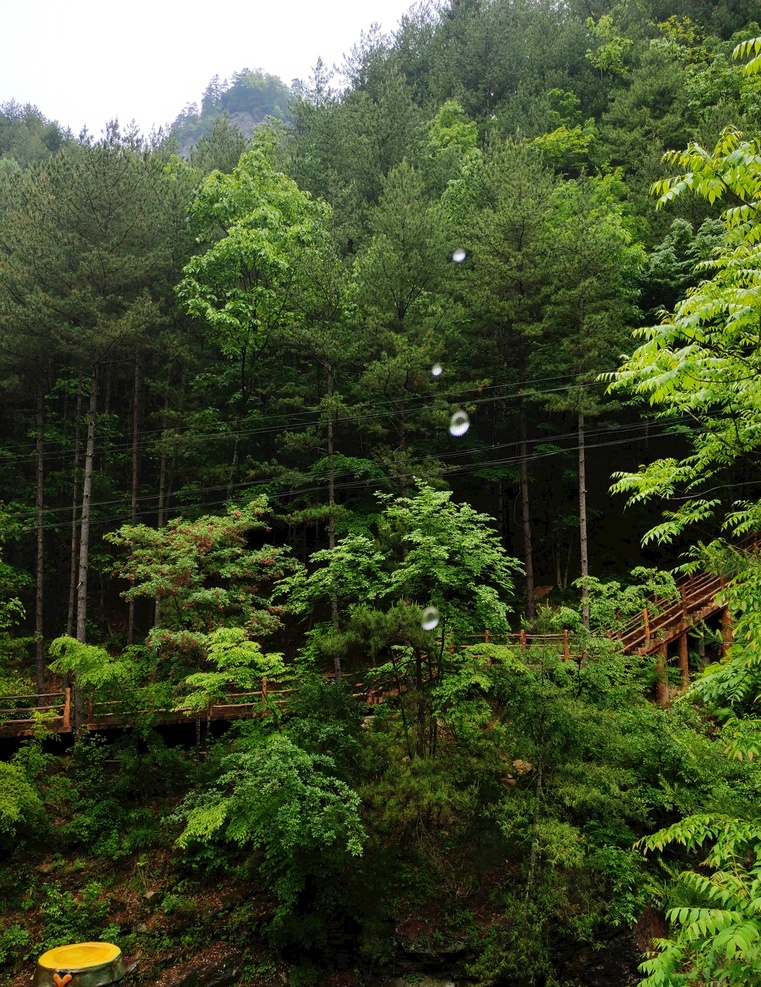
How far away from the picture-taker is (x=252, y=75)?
135625mm

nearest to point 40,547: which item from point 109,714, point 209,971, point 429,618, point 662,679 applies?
point 109,714

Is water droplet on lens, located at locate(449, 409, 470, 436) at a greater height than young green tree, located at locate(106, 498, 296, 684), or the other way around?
water droplet on lens, located at locate(449, 409, 470, 436)

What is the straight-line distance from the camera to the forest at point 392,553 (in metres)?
10.0

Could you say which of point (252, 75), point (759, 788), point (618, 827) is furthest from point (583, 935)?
point (252, 75)

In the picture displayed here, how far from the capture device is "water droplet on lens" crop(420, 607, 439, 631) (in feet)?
39.0

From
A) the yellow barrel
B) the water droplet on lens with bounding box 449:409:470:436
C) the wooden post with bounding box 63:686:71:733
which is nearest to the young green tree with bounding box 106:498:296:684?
the wooden post with bounding box 63:686:71:733

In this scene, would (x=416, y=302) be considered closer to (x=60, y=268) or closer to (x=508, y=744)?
(x=60, y=268)

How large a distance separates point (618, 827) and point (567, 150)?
31.9m

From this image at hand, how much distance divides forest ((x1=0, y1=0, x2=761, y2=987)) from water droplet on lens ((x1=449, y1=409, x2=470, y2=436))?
29cm

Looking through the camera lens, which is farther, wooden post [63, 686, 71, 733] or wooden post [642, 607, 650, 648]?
wooden post [642, 607, 650, 648]

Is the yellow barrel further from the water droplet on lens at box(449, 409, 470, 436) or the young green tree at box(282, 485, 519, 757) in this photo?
the water droplet on lens at box(449, 409, 470, 436)

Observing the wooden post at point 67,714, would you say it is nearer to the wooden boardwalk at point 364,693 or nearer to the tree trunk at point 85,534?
the wooden boardwalk at point 364,693

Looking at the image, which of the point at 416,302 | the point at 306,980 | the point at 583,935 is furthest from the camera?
the point at 416,302

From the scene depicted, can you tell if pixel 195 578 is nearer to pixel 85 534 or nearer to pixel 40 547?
pixel 85 534
